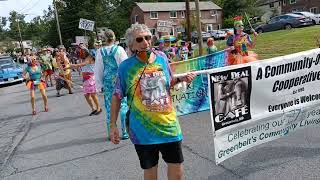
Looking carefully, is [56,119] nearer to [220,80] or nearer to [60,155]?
[60,155]

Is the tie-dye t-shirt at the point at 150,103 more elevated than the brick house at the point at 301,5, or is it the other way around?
the brick house at the point at 301,5

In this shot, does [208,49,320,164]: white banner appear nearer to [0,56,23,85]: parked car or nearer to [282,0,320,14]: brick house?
[0,56,23,85]: parked car

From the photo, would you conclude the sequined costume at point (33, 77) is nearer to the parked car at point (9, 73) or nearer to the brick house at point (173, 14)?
the parked car at point (9, 73)

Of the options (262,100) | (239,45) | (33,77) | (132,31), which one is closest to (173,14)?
(33,77)

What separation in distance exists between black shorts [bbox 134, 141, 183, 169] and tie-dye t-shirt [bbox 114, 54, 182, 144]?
6cm

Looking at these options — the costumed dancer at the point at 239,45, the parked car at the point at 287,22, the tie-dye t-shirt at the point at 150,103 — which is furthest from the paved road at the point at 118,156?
the parked car at the point at 287,22

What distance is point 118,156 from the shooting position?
21.9 ft

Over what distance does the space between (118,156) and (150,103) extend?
3.02 meters

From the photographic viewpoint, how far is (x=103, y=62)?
744 centimetres

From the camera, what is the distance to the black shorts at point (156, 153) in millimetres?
3859

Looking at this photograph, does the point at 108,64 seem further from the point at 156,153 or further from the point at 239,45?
the point at 239,45

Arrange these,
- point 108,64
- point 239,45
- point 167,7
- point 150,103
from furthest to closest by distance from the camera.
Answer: point 167,7 < point 239,45 < point 108,64 < point 150,103

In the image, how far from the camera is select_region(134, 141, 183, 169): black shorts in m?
3.86

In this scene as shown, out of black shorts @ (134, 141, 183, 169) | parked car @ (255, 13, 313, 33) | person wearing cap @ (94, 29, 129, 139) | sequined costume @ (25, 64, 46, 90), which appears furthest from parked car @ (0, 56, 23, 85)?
black shorts @ (134, 141, 183, 169)
